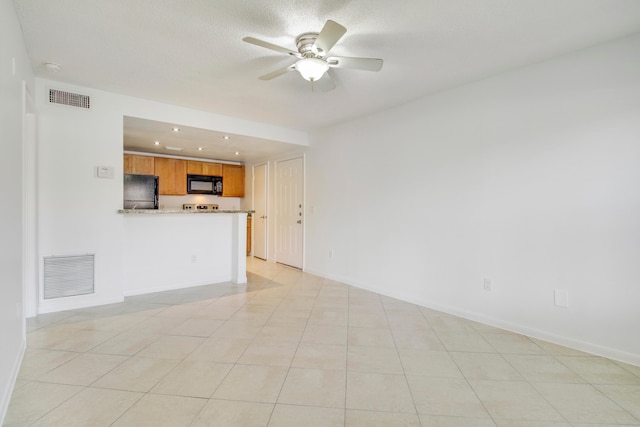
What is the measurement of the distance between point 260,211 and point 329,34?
504 centimetres

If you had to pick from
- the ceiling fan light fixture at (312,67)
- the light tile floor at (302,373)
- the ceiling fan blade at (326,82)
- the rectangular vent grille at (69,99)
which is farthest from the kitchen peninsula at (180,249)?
the ceiling fan light fixture at (312,67)

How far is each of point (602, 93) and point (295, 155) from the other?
13.5 feet

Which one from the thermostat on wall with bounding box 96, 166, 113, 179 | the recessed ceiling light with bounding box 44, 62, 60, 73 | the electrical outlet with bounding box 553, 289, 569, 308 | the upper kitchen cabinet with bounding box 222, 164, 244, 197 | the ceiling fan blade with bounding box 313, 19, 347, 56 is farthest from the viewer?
the upper kitchen cabinet with bounding box 222, 164, 244, 197

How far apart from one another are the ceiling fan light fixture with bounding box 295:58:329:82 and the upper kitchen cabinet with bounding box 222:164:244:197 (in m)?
4.98

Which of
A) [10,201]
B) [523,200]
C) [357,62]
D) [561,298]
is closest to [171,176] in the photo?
[10,201]

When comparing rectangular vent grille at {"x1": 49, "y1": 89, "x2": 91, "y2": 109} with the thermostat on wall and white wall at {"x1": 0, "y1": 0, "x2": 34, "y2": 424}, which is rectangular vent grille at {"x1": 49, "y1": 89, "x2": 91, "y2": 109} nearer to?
the thermostat on wall

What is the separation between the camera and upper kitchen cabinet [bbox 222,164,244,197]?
22.9 feet

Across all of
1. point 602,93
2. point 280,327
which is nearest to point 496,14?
point 602,93

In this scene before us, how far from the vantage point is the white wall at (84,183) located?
3139 millimetres

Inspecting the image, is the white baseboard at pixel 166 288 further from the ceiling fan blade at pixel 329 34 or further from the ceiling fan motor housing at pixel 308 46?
the ceiling fan blade at pixel 329 34

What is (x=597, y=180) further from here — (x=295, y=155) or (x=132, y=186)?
(x=132, y=186)

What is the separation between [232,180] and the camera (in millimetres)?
7094

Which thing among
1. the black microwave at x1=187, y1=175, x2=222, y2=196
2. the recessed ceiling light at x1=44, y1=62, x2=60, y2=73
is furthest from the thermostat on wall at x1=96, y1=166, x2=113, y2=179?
the black microwave at x1=187, y1=175, x2=222, y2=196

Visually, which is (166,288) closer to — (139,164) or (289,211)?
(289,211)
